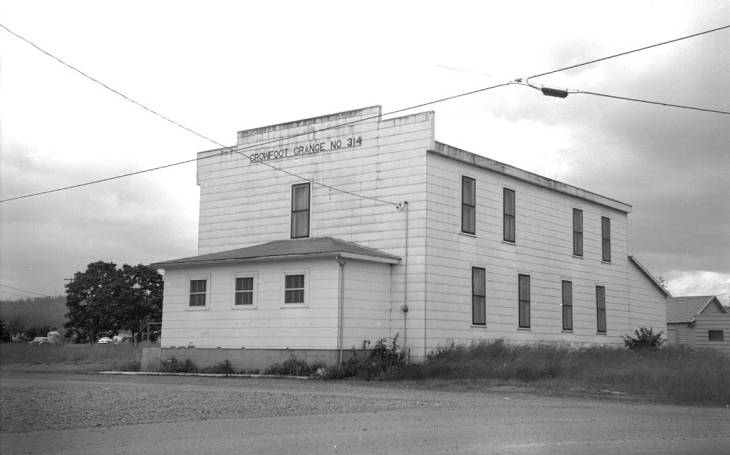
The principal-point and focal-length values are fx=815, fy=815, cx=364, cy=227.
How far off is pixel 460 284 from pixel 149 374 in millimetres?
11212

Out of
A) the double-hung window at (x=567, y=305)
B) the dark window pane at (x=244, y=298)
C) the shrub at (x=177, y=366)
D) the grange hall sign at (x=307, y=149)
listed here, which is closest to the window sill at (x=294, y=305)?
the dark window pane at (x=244, y=298)

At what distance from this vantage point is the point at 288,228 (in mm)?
30594

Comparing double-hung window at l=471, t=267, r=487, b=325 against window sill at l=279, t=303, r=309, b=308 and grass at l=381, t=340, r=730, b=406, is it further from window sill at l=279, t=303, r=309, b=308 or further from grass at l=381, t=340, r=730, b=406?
window sill at l=279, t=303, r=309, b=308

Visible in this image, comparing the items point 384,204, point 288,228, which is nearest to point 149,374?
point 288,228

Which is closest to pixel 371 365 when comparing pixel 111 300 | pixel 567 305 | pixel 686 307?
pixel 567 305

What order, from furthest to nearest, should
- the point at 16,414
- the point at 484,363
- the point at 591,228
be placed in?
the point at 591,228, the point at 484,363, the point at 16,414

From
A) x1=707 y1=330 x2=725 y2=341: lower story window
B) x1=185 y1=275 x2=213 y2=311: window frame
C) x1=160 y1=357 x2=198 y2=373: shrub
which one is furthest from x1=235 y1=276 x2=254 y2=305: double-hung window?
x1=707 y1=330 x2=725 y2=341: lower story window

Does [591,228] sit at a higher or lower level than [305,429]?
higher

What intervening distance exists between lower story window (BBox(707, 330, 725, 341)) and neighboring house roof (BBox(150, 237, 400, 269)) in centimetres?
3234

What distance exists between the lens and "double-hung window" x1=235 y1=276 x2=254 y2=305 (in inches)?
1088

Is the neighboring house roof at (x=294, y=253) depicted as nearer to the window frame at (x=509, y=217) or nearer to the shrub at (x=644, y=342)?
the window frame at (x=509, y=217)

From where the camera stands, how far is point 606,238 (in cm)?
3784

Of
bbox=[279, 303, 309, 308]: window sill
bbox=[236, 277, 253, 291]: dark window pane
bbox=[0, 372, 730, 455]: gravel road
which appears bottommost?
bbox=[0, 372, 730, 455]: gravel road

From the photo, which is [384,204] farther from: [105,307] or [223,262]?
[105,307]
